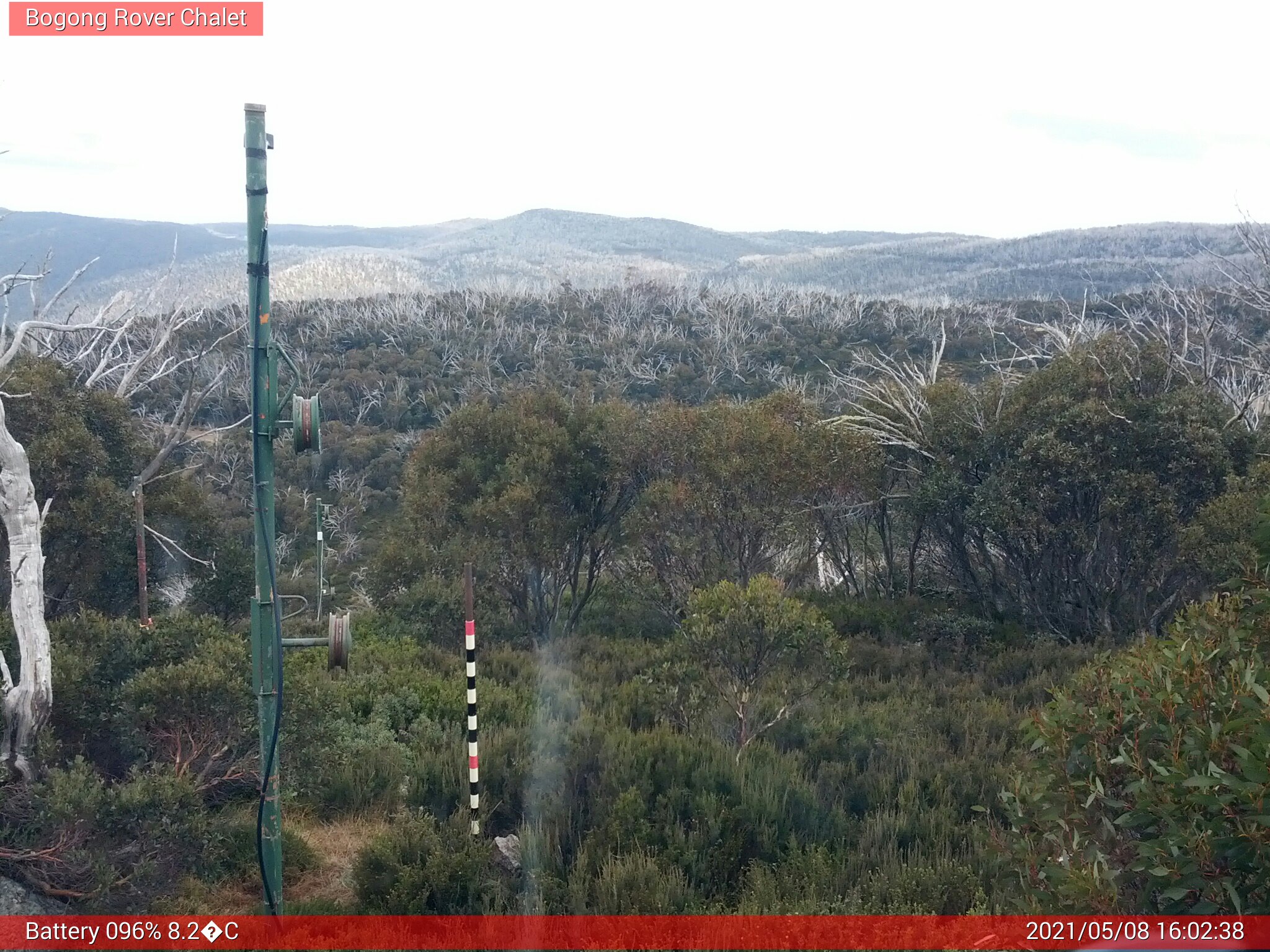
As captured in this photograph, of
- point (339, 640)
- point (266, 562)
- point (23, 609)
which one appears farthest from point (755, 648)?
point (23, 609)

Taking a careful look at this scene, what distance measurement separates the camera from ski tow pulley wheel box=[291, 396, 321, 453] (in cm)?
453

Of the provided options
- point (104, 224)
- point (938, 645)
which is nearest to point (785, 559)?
point (938, 645)

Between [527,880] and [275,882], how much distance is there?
145 cm

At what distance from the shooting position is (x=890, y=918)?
15.7 ft

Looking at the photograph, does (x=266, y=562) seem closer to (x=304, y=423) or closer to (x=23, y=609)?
(x=304, y=423)

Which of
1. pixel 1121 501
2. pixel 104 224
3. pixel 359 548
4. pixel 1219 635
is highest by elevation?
pixel 104 224

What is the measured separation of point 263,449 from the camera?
4711mm

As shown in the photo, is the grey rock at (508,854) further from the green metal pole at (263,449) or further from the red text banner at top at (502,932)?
the green metal pole at (263,449)

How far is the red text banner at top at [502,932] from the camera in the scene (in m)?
4.62

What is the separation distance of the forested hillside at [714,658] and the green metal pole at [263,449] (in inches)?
43.3

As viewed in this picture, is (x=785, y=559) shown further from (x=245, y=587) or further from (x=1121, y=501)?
(x=245, y=587)

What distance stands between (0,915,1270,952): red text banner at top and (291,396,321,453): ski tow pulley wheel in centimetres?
238

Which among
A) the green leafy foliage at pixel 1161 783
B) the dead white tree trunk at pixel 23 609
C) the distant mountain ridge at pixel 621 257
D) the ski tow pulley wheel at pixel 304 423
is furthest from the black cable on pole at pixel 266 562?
the distant mountain ridge at pixel 621 257

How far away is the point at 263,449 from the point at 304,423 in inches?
12.8
